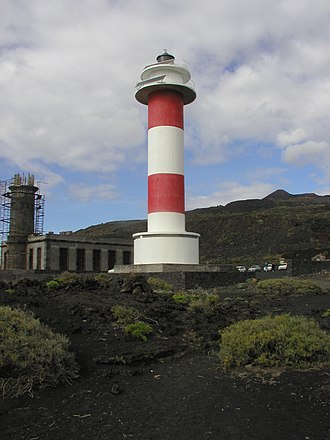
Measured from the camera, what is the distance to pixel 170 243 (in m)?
21.9

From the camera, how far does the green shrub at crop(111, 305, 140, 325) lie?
9.94 meters

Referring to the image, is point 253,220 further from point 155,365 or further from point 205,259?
point 155,365

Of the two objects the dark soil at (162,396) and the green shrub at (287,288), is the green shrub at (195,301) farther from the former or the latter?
the green shrub at (287,288)

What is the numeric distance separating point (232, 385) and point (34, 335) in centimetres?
306

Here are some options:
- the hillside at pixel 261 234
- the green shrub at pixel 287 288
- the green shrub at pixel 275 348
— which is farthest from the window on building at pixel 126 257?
the green shrub at pixel 275 348

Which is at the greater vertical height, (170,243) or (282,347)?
(170,243)

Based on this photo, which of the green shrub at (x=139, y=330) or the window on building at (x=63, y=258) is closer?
the green shrub at (x=139, y=330)

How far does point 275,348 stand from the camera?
7.17 meters

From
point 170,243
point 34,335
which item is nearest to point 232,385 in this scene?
point 34,335

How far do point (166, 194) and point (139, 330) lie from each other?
529 inches

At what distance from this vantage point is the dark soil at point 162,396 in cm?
503

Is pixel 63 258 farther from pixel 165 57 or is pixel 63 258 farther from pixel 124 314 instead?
pixel 124 314

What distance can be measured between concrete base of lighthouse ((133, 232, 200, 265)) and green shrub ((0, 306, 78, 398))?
1437cm

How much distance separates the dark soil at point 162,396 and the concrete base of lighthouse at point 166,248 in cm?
1159
